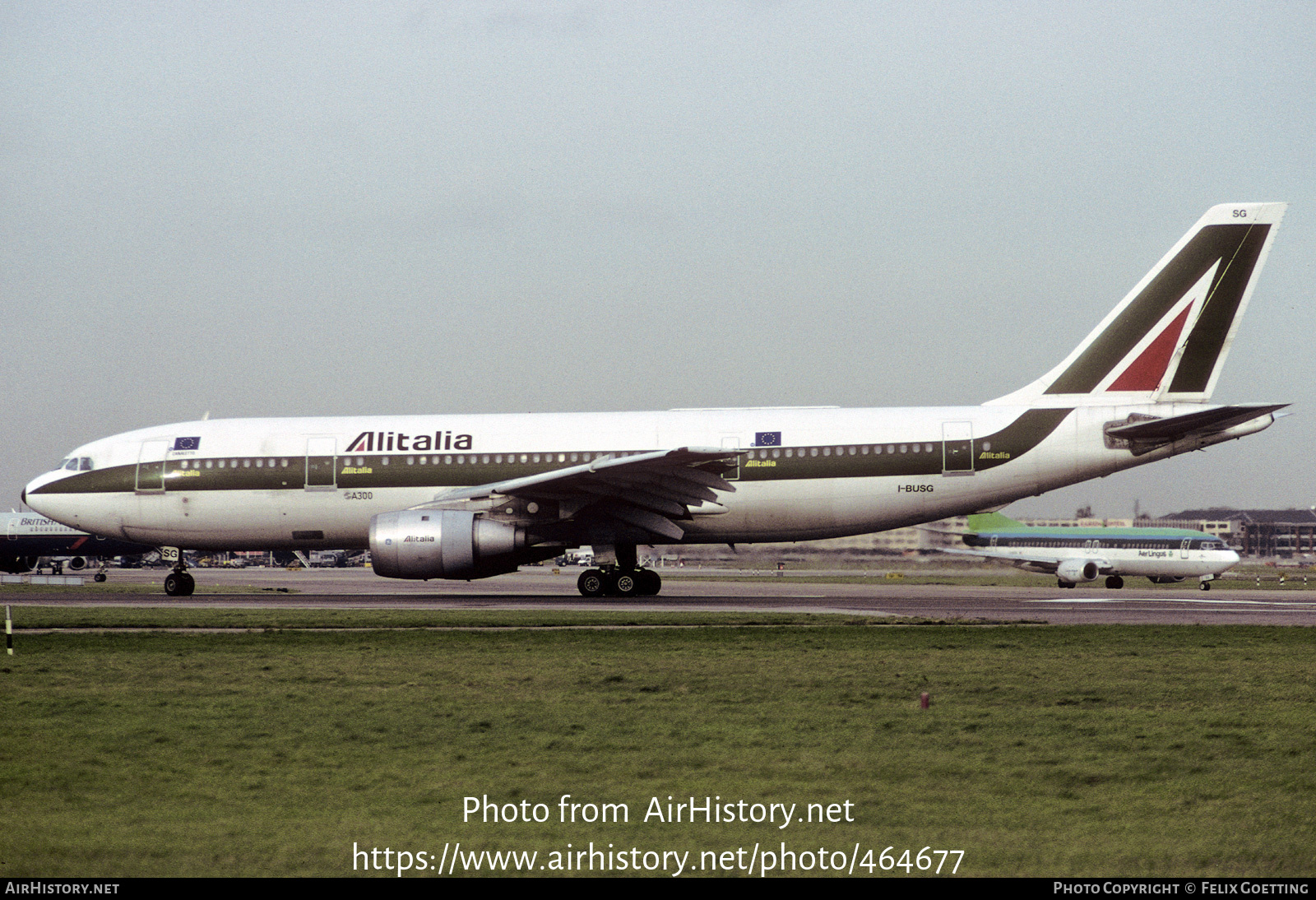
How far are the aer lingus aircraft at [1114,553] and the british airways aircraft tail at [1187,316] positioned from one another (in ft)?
54.5

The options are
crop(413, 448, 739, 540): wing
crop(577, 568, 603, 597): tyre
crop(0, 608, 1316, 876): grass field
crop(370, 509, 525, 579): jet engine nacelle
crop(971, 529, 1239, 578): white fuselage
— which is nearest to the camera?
crop(0, 608, 1316, 876): grass field

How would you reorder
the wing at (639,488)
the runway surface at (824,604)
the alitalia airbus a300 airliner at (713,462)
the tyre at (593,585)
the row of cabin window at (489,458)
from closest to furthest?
the runway surface at (824,604) → the wing at (639,488) → the alitalia airbus a300 airliner at (713,462) → the row of cabin window at (489,458) → the tyre at (593,585)

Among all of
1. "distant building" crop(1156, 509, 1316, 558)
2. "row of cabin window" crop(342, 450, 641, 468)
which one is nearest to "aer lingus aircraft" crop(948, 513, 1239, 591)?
"row of cabin window" crop(342, 450, 641, 468)

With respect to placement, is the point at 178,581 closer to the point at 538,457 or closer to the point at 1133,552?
the point at 538,457

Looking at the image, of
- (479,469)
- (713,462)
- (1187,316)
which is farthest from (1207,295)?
(479,469)

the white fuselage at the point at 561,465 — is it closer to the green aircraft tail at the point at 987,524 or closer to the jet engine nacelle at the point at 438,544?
the jet engine nacelle at the point at 438,544

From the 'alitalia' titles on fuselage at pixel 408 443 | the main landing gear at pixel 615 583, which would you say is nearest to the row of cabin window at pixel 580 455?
the 'alitalia' titles on fuselage at pixel 408 443

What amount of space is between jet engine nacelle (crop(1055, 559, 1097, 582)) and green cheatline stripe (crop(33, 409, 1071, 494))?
21.7m

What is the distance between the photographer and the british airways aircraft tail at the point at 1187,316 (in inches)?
1052

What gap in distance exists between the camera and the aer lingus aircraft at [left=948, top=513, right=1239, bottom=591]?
44750 mm

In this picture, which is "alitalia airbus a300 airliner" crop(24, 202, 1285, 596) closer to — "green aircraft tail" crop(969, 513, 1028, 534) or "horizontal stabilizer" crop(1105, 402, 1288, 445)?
"horizontal stabilizer" crop(1105, 402, 1288, 445)

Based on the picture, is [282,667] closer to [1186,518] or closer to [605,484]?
[605,484]

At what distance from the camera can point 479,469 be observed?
89.5ft
